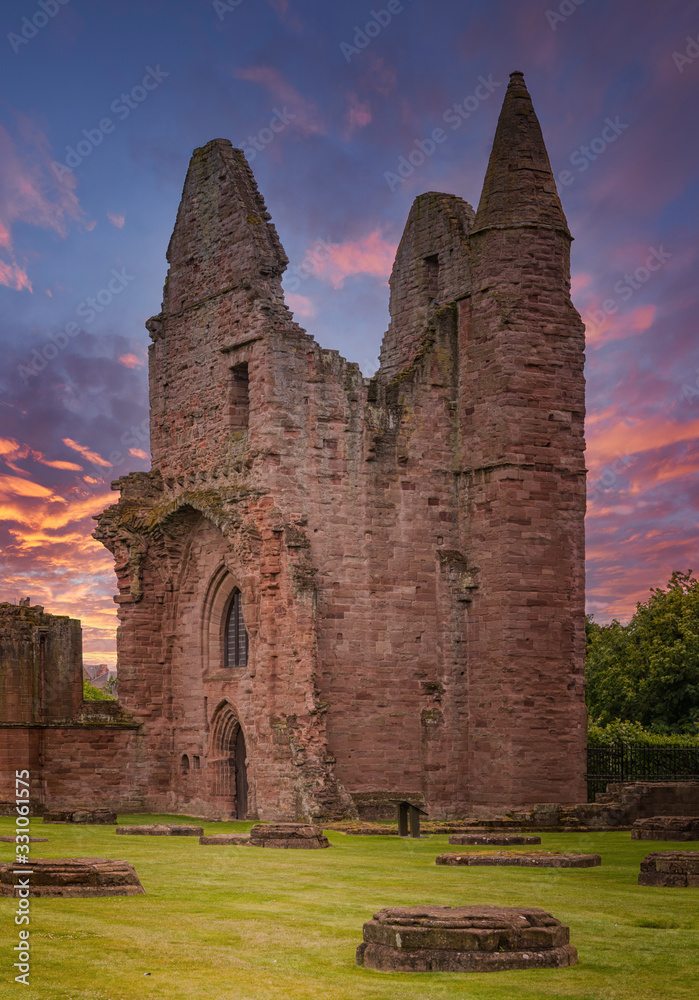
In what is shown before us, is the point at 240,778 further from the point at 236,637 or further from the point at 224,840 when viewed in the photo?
the point at 224,840

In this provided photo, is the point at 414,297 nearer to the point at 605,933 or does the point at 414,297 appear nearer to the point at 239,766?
the point at 239,766

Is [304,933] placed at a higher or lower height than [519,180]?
lower

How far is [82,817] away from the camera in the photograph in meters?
20.6

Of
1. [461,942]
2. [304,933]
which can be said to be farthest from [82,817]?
[461,942]

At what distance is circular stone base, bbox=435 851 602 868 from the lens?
45.5 feet

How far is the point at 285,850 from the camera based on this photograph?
16.6 m

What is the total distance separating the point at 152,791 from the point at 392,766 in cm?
598

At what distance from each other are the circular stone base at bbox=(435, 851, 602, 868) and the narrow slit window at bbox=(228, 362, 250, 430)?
47.6ft

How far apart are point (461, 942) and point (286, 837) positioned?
10086mm

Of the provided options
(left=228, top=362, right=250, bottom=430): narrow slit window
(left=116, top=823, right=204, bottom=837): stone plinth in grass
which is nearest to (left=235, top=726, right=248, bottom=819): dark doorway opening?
(left=228, top=362, right=250, bottom=430): narrow slit window

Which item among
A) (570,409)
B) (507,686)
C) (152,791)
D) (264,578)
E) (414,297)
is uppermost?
(414,297)

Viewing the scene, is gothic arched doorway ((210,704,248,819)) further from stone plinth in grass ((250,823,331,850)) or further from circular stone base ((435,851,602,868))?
circular stone base ((435,851,602,868))

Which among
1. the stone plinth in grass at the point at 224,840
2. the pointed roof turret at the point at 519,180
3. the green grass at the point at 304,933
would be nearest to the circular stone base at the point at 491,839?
the stone plinth in grass at the point at 224,840

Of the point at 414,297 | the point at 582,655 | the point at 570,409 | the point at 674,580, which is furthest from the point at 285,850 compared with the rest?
the point at 674,580
